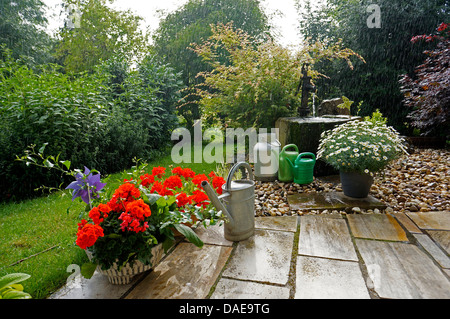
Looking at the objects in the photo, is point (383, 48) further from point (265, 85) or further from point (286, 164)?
point (286, 164)

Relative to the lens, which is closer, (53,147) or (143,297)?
(143,297)

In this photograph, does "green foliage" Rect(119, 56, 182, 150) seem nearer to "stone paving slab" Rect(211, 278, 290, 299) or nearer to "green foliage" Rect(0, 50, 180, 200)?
"green foliage" Rect(0, 50, 180, 200)

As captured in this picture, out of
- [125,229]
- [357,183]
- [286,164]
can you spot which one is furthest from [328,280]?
[286,164]

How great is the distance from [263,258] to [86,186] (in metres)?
1.13

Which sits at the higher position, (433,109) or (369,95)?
(369,95)

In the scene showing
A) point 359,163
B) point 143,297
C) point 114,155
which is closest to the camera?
point 143,297

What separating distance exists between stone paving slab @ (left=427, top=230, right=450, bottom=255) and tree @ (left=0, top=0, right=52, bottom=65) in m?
12.9

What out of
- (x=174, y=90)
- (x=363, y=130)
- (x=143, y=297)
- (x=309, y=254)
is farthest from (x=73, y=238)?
(x=174, y=90)

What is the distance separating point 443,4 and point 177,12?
837cm

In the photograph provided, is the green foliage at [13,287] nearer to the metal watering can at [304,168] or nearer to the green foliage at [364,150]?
the green foliage at [364,150]

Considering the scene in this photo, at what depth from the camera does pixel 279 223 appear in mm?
2271

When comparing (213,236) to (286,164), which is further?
(286,164)

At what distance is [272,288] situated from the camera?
1440 millimetres

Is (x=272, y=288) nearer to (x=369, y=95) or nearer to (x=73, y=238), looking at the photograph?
(x=73, y=238)
